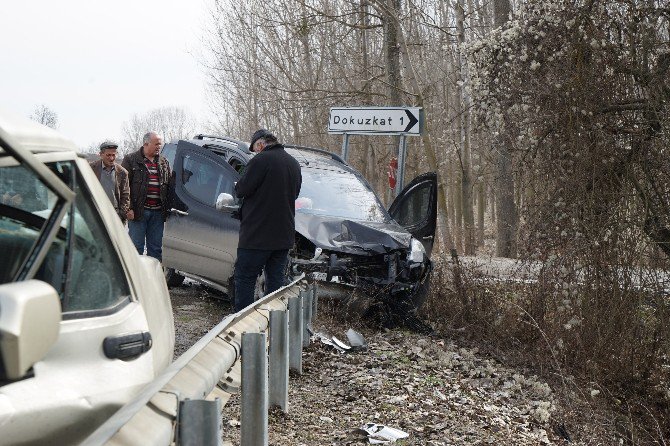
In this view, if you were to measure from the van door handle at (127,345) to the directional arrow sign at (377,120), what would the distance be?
11510 millimetres

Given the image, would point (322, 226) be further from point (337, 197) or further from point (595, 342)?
point (595, 342)

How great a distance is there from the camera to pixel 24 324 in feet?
6.36

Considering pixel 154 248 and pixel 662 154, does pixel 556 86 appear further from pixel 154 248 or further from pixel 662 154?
pixel 154 248

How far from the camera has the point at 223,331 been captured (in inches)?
169

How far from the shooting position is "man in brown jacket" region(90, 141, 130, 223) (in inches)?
456

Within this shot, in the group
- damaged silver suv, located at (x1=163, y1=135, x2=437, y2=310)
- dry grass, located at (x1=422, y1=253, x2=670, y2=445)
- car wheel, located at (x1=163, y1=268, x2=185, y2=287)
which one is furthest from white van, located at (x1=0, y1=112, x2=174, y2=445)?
car wheel, located at (x1=163, y1=268, x2=185, y2=287)

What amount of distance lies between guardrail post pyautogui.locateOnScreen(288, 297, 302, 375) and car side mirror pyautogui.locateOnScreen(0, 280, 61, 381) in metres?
5.18

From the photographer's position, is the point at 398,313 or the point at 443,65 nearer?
the point at 398,313

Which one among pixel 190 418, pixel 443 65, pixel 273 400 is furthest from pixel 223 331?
pixel 443 65

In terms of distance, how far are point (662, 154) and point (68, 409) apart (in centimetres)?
901

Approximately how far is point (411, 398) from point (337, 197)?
4.53 metres

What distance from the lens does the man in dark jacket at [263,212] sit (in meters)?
9.32

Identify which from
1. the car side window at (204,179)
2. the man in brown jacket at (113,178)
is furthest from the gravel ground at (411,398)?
the man in brown jacket at (113,178)

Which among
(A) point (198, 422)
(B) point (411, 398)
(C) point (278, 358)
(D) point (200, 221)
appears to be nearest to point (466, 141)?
(D) point (200, 221)
